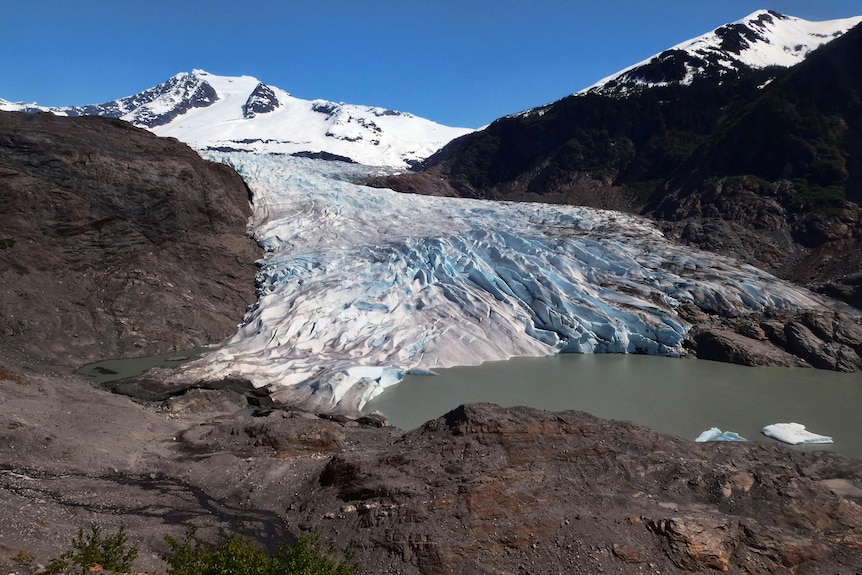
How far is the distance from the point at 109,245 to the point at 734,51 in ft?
175

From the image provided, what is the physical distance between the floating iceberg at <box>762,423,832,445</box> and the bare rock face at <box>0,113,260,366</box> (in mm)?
11956

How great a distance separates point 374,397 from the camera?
11734mm

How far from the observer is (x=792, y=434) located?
9852mm

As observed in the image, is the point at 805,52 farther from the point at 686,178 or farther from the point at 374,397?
the point at 374,397

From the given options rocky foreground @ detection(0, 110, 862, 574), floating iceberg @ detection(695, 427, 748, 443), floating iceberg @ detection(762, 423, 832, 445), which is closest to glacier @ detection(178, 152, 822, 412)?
rocky foreground @ detection(0, 110, 862, 574)

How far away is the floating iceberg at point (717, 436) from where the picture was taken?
30.9 feet

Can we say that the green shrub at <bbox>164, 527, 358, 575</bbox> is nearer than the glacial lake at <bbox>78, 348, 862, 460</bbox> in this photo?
Yes

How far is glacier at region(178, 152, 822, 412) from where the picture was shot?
13.2 meters

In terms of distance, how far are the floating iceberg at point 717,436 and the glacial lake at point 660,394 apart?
0.20m

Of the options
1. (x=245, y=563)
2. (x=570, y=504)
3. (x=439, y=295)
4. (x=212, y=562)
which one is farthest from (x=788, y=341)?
(x=212, y=562)

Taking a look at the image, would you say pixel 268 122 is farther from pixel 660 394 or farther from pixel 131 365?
pixel 660 394

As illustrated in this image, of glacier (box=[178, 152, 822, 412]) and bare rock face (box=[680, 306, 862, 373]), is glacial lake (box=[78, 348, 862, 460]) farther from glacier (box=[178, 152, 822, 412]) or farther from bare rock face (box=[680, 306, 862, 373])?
glacier (box=[178, 152, 822, 412])

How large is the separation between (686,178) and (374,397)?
25976 millimetres

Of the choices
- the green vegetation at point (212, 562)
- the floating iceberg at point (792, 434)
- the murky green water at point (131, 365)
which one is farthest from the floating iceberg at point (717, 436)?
the murky green water at point (131, 365)
